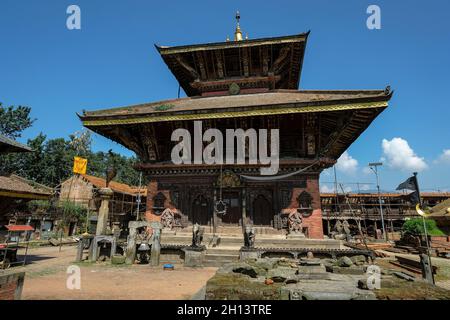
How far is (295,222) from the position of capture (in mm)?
14883

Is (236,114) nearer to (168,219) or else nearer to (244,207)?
(244,207)

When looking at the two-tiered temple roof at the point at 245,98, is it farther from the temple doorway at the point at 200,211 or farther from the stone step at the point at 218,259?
the stone step at the point at 218,259

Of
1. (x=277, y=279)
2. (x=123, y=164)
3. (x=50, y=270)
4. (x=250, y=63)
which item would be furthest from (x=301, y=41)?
(x=123, y=164)

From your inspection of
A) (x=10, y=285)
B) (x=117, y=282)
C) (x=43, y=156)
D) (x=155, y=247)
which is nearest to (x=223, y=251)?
(x=155, y=247)

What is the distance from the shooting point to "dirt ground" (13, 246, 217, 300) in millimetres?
7270

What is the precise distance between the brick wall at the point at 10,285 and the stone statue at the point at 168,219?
11379 mm

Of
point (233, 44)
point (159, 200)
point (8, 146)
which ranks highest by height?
point (233, 44)

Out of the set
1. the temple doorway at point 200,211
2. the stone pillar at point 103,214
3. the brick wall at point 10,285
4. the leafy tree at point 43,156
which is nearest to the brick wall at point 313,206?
the temple doorway at point 200,211

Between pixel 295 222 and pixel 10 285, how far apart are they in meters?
12.8

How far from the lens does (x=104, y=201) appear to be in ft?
47.6

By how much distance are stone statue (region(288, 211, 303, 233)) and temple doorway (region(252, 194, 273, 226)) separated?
49.7 inches

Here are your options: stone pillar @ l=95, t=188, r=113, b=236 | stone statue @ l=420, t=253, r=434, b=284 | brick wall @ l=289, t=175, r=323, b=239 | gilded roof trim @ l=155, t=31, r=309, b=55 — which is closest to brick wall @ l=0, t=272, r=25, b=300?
stone pillar @ l=95, t=188, r=113, b=236

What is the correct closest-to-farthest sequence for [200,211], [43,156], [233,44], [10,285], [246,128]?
[10,285], [246,128], [200,211], [233,44], [43,156]

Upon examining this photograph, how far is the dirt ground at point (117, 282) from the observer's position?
727cm
